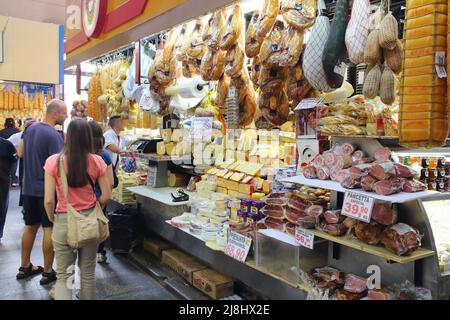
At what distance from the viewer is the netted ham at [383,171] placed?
2.19 m

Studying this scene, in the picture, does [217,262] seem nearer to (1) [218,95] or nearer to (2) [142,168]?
(1) [218,95]

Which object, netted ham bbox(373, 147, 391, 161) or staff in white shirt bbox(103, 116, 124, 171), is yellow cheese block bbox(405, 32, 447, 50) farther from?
staff in white shirt bbox(103, 116, 124, 171)

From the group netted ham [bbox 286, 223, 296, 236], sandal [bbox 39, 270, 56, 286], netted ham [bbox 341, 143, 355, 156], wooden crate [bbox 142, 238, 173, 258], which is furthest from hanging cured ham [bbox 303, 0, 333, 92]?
sandal [bbox 39, 270, 56, 286]

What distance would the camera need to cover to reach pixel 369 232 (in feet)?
7.60

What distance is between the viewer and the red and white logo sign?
221 inches

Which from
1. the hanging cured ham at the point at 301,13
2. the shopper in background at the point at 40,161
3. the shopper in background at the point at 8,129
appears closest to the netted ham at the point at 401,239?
the hanging cured ham at the point at 301,13

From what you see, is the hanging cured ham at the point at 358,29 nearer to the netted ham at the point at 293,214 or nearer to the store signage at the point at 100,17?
the netted ham at the point at 293,214

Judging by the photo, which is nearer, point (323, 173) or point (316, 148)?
point (323, 173)

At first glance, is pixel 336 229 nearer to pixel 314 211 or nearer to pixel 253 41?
pixel 314 211

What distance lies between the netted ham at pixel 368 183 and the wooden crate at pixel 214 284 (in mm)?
1823

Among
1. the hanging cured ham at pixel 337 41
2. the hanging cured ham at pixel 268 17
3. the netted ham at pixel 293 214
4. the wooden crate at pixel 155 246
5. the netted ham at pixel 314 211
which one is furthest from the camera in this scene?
the wooden crate at pixel 155 246

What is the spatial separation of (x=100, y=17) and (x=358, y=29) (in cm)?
435

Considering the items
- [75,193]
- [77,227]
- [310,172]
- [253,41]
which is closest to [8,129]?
[75,193]

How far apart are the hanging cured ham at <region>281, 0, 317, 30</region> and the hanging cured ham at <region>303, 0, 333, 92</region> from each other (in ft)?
0.42
